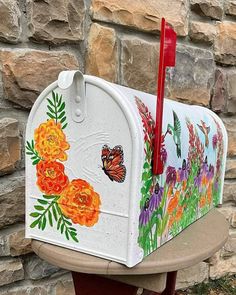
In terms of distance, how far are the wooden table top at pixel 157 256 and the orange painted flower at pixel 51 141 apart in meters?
0.18

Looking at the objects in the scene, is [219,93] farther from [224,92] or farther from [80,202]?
[80,202]

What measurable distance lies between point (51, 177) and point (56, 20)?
1.43 feet

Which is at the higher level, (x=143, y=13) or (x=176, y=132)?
(x=143, y=13)

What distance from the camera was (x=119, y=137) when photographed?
71 centimetres

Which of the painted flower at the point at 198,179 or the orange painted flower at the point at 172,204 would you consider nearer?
the orange painted flower at the point at 172,204

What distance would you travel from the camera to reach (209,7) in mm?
1409

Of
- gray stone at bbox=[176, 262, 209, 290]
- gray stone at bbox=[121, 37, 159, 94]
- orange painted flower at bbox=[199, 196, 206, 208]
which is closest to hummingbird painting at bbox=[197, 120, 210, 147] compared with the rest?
orange painted flower at bbox=[199, 196, 206, 208]

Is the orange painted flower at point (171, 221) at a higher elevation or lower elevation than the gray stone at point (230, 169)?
higher

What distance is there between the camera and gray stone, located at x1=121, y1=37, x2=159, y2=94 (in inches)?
46.0

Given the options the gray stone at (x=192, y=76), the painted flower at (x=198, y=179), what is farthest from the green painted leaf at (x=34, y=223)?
the gray stone at (x=192, y=76)

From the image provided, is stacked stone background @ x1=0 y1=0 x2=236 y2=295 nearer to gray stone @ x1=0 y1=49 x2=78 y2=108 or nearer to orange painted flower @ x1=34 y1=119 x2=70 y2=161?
gray stone @ x1=0 y1=49 x2=78 y2=108

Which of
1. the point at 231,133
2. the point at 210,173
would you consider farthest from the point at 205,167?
the point at 231,133

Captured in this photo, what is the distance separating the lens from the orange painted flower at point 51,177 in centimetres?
78

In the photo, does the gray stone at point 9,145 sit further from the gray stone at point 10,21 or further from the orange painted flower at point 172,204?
the orange painted flower at point 172,204
